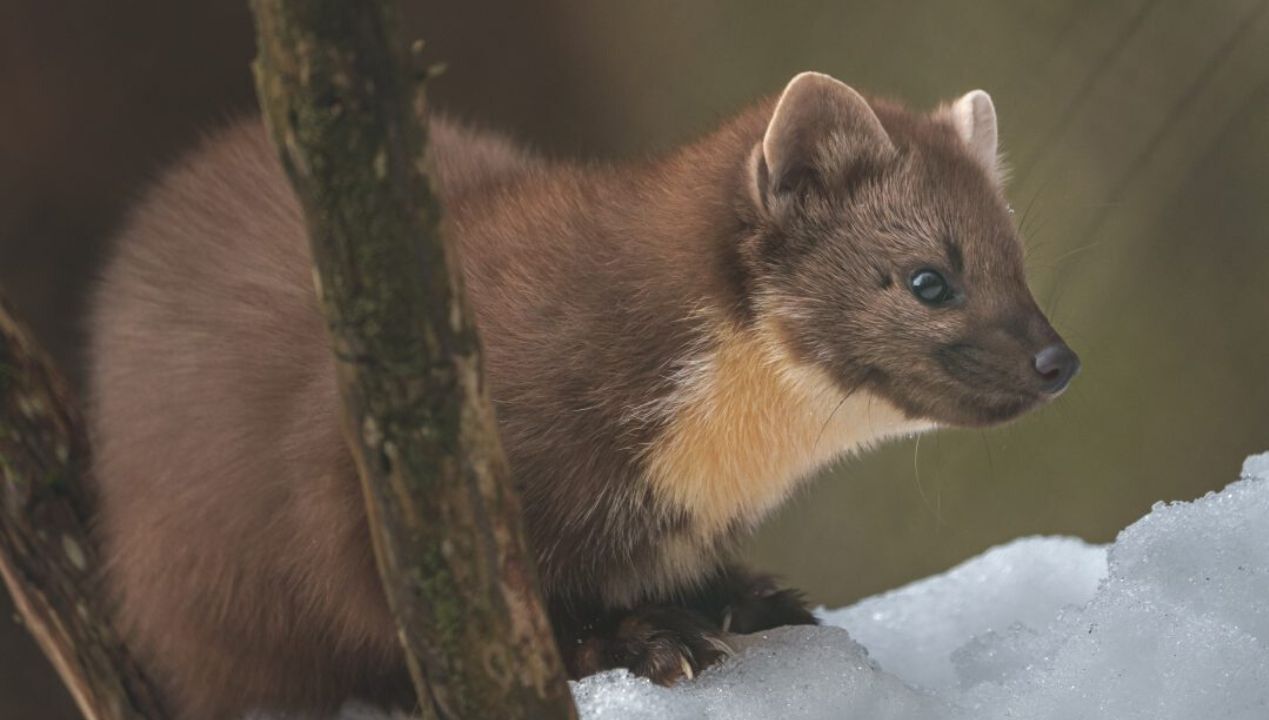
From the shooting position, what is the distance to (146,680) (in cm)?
207

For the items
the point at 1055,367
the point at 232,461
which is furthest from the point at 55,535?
the point at 1055,367

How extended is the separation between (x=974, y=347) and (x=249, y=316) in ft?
2.70

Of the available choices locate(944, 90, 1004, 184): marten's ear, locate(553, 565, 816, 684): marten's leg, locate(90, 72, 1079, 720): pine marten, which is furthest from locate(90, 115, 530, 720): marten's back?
locate(944, 90, 1004, 184): marten's ear

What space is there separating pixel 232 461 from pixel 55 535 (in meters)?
0.39

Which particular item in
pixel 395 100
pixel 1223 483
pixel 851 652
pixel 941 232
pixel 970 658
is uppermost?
pixel 395 100

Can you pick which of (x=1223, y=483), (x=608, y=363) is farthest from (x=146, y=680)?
(x=1223, y=483)

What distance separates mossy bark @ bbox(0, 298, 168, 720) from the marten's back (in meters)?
0.05

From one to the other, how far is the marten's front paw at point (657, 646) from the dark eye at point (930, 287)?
0.44 m

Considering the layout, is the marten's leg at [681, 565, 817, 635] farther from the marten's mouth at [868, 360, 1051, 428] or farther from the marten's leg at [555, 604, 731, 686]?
the marten's mouth at [868, 360, 1051, 428]

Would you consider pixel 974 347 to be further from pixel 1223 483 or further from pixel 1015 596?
pixel 1223 483

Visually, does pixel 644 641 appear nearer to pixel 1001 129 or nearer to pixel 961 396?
pixel 961 396

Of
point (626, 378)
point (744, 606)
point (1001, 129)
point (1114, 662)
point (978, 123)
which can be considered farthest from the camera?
point (1001, 129)

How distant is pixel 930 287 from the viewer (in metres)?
Answer: 1.74

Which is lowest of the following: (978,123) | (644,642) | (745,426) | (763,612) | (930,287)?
(763,612)
